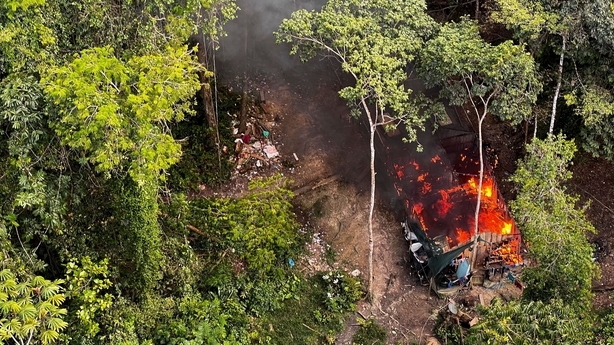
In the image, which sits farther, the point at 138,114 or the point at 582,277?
the point at 582,277

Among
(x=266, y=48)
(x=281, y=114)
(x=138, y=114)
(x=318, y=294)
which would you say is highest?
(x=138, y=114)

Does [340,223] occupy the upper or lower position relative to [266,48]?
lower

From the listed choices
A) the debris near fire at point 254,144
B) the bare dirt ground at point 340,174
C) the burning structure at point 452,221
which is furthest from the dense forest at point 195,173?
the burning structure at point 452,221

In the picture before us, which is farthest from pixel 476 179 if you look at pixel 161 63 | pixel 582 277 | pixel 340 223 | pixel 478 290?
pixel 161 63

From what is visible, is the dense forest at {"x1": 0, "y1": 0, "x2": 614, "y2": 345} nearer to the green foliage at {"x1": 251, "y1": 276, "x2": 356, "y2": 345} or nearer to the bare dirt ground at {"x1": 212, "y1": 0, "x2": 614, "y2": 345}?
the green foliage at {"x1": 251, "y1": 276, "x2": 356, "y2": 345}

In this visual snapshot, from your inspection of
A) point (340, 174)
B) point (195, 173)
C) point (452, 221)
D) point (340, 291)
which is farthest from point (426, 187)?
point (195, 173)

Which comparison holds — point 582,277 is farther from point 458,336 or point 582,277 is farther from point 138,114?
point 138,114

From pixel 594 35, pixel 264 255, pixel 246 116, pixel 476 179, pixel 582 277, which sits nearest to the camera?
pixel 582 277

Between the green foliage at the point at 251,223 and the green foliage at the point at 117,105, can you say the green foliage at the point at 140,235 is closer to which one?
the green foliage at the point at 117,105
